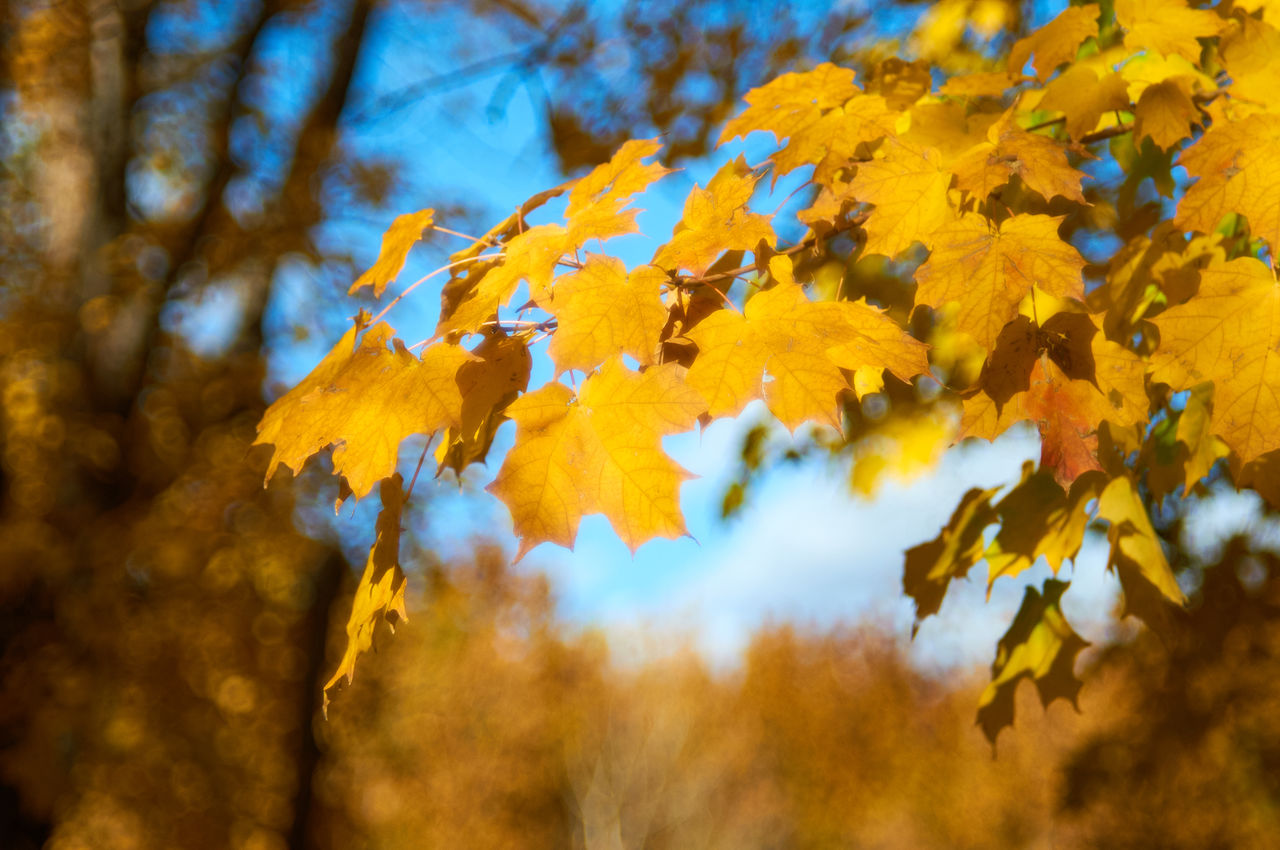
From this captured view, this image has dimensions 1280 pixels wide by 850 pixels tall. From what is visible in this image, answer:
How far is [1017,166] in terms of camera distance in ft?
4.34

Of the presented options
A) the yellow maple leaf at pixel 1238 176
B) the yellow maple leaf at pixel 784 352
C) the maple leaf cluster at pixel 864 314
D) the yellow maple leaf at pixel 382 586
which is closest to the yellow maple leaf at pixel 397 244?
the maple leaf cluster at pixel 864 314

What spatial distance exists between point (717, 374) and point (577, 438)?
225 millimetres

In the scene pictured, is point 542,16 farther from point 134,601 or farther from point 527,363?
point 527,363

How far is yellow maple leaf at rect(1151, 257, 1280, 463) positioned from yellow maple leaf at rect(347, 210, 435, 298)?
129 centimetres

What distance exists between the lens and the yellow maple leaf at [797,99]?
159 cm

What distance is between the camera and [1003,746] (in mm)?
18234

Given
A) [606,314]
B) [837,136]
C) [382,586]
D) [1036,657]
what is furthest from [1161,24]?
[382,586]

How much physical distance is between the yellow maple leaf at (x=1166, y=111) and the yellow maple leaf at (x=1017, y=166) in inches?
11.6

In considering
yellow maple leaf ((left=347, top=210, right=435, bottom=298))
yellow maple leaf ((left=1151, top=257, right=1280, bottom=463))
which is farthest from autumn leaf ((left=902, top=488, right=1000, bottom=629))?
yellow maple leaf ((left=347, top=210, right=435, bottom=298))

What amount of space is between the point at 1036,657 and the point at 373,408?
172 centimetres

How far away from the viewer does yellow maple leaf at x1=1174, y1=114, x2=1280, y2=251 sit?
119cm

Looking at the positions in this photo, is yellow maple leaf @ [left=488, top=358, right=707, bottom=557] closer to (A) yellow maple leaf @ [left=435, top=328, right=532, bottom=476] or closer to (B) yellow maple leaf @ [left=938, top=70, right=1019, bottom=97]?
(A) yellow maple leaf @ [left=435, top=328, right=532, bottom=476]

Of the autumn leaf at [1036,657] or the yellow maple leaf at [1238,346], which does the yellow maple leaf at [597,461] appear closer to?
the yellow maple leaf at [1238,346]

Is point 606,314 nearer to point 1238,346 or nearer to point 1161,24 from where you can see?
point 1238,346
